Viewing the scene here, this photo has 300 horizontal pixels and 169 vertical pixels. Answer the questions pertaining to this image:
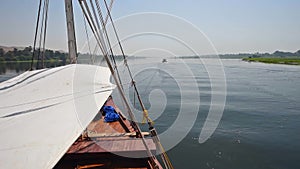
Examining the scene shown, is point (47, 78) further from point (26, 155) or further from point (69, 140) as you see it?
point (26, 155)

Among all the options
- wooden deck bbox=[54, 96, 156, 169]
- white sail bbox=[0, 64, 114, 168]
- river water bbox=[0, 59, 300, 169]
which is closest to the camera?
white sail bbox=[0, 64, 114, 168]

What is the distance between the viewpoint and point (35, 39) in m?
6.17

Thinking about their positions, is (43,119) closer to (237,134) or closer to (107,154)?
(107,154)

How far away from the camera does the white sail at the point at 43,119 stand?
4.35 ft

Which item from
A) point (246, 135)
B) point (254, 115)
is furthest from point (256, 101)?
point (246, 135)

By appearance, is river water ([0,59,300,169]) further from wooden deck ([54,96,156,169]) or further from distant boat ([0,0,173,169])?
distant boat ([0,0,173,169])

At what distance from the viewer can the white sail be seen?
1.33m

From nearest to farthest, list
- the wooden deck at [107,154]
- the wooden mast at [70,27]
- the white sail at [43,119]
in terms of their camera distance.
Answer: the white sail at [43,119] < the wooden deck at [107,154] < the wooden mast at [70,27]

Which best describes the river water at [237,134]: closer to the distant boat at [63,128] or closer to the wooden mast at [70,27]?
the distant boat at [63,128]

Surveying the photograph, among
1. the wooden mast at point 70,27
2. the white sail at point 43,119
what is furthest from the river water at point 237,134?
the white sail at point 43,119

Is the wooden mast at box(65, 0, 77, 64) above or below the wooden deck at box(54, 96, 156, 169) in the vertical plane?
above

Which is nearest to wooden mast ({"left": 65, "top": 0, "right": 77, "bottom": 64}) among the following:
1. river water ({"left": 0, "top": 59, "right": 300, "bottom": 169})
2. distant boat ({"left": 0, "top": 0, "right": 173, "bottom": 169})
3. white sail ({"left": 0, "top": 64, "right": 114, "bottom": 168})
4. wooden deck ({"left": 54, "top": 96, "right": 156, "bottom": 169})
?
distant boat ({"left": 0, "top": 0, "right": 173, "bottom": 169})

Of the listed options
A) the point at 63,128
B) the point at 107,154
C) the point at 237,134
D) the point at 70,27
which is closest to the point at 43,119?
the point at 63,128

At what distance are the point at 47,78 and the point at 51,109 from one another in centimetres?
136
